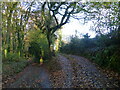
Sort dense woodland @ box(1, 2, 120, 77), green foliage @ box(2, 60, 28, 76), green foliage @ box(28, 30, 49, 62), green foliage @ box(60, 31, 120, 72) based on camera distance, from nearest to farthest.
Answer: green foliage @ box(60, 31, 120, 72) < green foliage @ box(2, 60, 28, 76) < dense woodland @ box(1, 2, 120, 77) < green foliage @ box(28, 30, 49, 62)

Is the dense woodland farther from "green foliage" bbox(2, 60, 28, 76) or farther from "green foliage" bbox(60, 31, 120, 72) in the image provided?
"green foliage" bbox(2, 60, 28, 76)

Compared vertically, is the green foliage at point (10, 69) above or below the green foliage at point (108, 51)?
below

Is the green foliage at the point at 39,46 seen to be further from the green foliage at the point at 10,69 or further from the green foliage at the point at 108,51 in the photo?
the green foliage at the point at 108,51

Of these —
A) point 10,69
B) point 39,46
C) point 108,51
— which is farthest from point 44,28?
point 108,51

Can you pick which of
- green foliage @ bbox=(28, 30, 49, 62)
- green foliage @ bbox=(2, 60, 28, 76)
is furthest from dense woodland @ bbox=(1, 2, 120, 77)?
green foliage @ bbox=(2, 60, 28, 76)

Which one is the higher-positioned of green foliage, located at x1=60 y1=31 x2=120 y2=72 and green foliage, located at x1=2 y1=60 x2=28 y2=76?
green foliage, located at x1=60 y1=31 x2=120 y2=72

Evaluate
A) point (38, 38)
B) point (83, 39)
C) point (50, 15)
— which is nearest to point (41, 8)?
point (50, 15)

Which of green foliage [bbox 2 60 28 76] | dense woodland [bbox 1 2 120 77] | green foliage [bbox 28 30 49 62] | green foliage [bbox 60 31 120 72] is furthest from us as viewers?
green foliage [bbox 28 30 49 62]

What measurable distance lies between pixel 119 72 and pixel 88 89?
4.42 ft

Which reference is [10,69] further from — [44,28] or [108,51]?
[108,51]

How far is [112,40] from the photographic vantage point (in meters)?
4.86

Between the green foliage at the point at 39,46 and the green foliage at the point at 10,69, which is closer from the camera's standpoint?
the green foliage at the point at 10,69

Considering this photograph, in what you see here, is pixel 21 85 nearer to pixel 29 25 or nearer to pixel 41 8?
pixel 41 8

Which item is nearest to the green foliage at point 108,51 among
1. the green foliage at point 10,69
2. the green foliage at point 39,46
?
the green foliage at point 39,46
